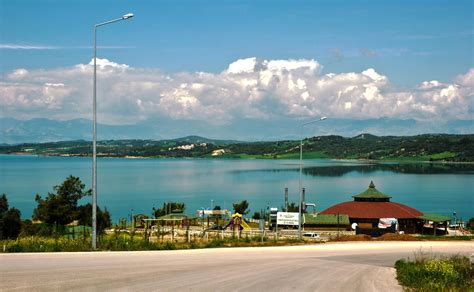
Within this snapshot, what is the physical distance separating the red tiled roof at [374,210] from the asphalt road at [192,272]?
37891 mm

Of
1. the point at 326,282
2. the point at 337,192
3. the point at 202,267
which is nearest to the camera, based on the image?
the point at 326,282

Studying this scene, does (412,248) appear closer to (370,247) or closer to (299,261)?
(370,247)

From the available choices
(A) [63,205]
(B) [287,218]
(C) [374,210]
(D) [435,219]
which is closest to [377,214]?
(C) [374,210]

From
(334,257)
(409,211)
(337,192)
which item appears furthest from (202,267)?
(337,192)

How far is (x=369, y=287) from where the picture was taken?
15.6 meters

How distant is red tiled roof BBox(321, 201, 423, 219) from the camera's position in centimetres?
6122

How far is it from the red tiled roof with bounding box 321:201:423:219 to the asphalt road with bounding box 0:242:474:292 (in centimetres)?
3789

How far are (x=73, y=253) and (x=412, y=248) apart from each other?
18.3 metres

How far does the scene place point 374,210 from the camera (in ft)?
206

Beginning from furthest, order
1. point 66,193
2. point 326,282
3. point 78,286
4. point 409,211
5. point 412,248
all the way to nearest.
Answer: point 409,211 → point 66,193 → point 412,248 → point 326,282 → point 78,286

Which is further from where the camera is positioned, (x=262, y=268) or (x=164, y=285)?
(x=262, y=268)

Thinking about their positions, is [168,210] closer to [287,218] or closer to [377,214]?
[377,214]

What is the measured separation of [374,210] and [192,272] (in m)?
48.4

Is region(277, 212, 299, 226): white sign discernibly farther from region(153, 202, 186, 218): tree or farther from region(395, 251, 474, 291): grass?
region(153, 202, 186, 218): tree
